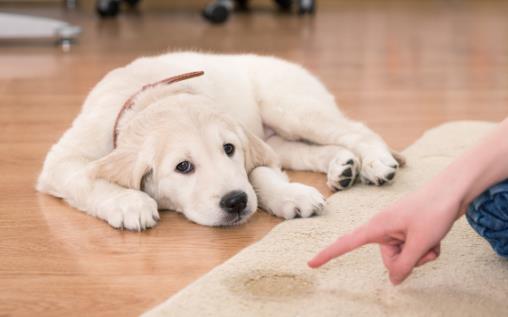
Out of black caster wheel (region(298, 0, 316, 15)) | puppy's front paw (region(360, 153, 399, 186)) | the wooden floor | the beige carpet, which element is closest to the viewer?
the beige carpet

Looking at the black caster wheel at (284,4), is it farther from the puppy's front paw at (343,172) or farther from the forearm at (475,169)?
the forearm at (475,169)

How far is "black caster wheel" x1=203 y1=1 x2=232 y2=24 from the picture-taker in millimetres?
5172

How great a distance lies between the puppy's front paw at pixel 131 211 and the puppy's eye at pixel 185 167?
100 millimetres

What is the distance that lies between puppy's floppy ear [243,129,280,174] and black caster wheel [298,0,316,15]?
12.8 ft

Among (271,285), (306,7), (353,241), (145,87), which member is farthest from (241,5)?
(353,241)

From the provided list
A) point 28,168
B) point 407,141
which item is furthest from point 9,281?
point 407,141

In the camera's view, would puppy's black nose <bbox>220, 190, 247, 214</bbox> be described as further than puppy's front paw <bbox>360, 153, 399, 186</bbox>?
No

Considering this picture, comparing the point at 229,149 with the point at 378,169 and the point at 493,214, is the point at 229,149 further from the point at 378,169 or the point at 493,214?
the point at 493,214

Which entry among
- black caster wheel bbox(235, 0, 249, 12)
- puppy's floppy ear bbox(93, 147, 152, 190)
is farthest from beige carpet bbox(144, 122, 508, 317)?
black caster wheel bbox(235, 0, 249, 12)

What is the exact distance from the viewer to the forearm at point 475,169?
1.22 m

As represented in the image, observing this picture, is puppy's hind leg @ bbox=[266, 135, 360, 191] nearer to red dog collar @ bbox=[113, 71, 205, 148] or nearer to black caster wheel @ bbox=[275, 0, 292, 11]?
red dog collar @ bbox=[113, 71, 205, 148]

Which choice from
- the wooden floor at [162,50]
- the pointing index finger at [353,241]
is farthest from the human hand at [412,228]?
the wooden floor at [162,50]

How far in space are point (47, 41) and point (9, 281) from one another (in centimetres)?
311

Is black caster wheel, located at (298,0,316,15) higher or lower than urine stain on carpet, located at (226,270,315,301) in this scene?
lower
